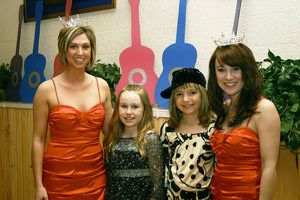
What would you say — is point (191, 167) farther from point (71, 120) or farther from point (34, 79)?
point (34, 79)

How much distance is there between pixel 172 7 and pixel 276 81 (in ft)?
3.98

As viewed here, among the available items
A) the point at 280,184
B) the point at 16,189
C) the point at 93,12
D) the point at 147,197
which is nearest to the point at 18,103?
the point at 16,189

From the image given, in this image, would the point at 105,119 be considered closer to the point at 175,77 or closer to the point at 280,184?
the point at 175,77

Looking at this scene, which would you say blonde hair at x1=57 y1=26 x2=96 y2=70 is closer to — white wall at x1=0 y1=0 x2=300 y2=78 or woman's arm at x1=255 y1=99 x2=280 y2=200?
white wall at x1=0 y1=0 x2=300 y2=78

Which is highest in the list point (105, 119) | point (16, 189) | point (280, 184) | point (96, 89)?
point (96, 89)

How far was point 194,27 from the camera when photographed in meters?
2.56

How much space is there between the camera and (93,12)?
311 cm

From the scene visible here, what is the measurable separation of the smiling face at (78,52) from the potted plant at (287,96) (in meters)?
0.93

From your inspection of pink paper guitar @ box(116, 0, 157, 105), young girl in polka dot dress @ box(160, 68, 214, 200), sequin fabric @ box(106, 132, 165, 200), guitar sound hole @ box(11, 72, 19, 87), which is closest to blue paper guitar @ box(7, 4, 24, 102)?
guitar sound hole @ box(11, 72, 19, 87)

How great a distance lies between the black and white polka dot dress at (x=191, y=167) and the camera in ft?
5.68

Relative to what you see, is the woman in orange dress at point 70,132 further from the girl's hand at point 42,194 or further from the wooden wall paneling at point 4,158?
the wooden wall paneling at point 4,158

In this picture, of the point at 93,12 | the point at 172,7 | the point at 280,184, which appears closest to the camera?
the point at 280,184

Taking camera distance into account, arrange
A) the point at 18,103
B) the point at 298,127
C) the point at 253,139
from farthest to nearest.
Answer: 1. the point at 18,103
2. the point at 298,127
3. the point at 253,139

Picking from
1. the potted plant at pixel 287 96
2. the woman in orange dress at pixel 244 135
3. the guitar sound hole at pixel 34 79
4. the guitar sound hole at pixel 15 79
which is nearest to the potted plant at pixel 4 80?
the guitar sound hole at pixel 15 79
